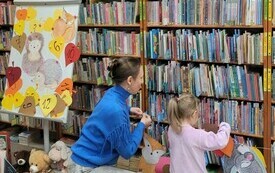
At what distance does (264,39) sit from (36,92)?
178cm

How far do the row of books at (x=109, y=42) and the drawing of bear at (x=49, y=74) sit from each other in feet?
2.34

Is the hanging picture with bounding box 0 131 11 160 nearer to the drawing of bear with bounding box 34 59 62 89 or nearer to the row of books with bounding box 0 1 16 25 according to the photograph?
the drawing of bear with bounding box 34 59 62 89

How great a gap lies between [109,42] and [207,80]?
103 cm

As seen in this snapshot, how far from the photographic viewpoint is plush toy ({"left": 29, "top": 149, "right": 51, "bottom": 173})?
316cm

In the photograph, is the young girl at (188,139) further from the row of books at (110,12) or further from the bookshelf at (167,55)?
the row of books at (110,12)

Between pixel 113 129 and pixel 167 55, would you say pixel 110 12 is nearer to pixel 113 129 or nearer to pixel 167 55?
pixel 167 55

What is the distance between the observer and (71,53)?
9.55 feet

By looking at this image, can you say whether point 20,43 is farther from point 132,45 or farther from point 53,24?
point 132,45

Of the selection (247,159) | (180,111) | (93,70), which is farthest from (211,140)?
(93,70)

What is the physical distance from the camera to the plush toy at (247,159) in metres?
2.36

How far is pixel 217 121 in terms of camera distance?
3.07 m

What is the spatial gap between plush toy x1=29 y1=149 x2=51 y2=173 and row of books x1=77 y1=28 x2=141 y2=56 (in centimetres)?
109

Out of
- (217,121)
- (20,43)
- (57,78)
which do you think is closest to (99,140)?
(57,78)

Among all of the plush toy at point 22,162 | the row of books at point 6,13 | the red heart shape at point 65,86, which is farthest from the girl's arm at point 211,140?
the row of books at point 6,13
